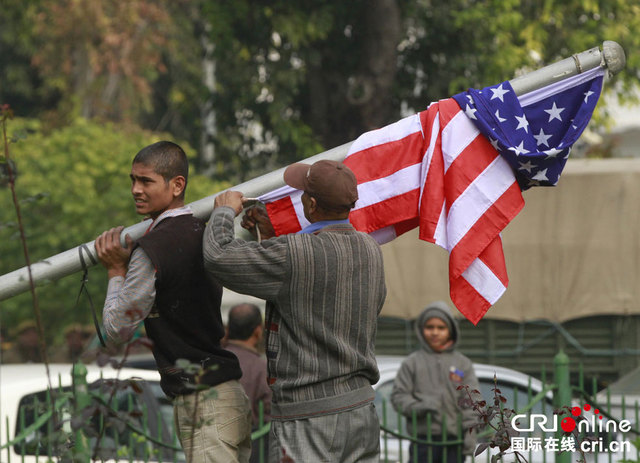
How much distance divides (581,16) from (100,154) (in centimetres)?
721

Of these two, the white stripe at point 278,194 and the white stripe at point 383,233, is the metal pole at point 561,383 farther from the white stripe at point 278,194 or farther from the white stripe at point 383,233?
the white stripe at point 278,194

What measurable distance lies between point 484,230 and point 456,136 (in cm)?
42

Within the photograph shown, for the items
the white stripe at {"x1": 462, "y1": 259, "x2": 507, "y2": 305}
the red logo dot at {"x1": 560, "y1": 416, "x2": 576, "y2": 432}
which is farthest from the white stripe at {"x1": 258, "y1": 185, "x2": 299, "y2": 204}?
the red logo dot at {"x1": 560, "y1": 416, "x2": 576, "y2": 432}

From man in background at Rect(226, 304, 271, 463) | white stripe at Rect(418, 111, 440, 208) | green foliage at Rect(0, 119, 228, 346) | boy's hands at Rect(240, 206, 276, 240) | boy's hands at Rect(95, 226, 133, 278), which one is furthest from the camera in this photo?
green foliage at Rect(0, 119, 228, 346)

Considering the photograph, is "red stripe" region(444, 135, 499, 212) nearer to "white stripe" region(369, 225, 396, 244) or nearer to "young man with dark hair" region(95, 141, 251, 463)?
"white stripe" region(369, 225, 396, 244)

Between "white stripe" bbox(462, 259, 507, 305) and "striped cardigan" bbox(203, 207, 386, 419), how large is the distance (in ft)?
2.29

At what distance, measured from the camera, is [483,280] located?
4.61m

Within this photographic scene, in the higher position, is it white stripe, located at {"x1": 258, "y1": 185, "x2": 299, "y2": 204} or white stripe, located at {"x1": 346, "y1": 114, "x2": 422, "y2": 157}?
white stripe, located at {"x1": 346, "y1": 114, "x2": 422, "y2": 157}

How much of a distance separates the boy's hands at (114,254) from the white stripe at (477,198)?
4.52 feet

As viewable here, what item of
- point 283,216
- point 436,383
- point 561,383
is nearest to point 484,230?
point 283,216

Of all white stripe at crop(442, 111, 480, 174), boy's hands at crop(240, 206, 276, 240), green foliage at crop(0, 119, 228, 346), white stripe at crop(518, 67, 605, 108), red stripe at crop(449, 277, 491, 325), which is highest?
green foliage at crop(0, 119, 228, 346)

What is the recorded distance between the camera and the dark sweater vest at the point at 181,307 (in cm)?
393

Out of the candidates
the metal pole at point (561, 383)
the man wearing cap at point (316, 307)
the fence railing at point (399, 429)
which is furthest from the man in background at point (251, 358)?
the man wearing cap at point (316, 307)

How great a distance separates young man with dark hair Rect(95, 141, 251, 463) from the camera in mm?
3904
